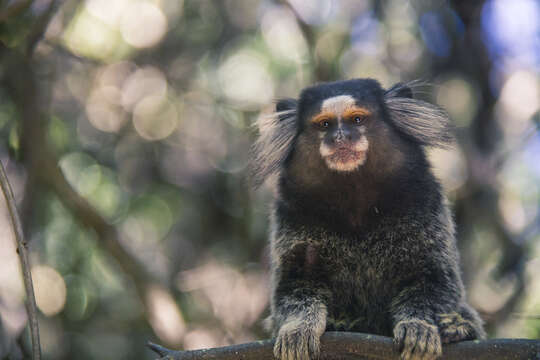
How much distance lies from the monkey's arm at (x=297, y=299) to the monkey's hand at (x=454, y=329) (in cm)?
61

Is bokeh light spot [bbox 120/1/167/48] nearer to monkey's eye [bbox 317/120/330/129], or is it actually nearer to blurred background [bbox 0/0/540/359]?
blurred background [bbox 0/0/540/359]

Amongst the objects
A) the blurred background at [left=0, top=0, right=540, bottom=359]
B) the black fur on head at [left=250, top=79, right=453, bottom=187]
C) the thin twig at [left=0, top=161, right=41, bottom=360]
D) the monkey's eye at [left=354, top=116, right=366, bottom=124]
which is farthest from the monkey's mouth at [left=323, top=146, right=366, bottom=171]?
the blurred background at [left=0, top=0, right=540, bottom=359]

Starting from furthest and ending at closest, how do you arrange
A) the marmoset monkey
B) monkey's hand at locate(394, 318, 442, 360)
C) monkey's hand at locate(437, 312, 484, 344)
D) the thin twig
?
the marmoset monkey → monkey's hand at locate(437, 312, 484, 344) → monkey's hand at locate(394, 318, 442, 360) → the thin twig

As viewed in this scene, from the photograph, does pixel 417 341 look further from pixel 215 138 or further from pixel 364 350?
pixel 215 138

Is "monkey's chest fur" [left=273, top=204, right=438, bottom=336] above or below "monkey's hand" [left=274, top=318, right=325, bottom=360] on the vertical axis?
above

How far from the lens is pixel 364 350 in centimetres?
274

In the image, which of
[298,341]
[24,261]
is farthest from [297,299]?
[24,261]

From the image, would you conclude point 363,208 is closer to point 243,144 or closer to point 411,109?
point 411,109

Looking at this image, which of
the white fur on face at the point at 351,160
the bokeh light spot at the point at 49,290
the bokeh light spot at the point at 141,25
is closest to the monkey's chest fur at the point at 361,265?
the white fur on face at the point at 351,160

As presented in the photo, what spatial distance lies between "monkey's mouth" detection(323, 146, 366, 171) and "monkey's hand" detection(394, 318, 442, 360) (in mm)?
974

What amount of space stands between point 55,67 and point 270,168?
3.86m

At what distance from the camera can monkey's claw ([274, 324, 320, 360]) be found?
3010 millimetres

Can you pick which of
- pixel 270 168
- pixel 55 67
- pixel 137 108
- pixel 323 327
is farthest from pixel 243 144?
pixel 323 327

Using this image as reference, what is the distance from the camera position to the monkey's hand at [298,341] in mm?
Answer: 3012
